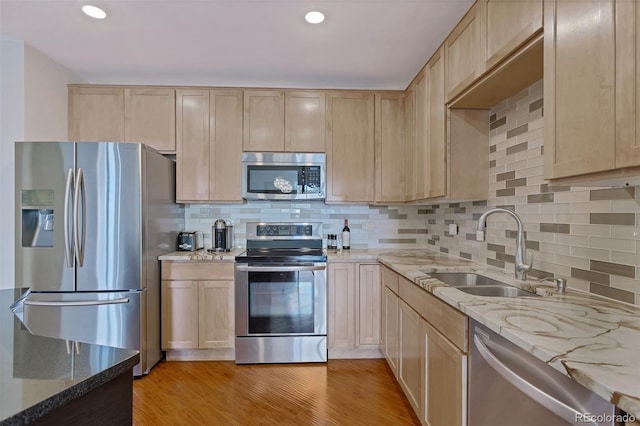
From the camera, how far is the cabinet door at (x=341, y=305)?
2801mm

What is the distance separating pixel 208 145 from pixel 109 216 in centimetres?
106

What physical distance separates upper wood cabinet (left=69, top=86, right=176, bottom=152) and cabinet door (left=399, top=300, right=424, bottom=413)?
2589mm

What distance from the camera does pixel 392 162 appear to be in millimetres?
3152

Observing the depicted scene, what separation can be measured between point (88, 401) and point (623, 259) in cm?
185

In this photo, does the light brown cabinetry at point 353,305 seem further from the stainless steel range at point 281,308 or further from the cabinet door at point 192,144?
the cabinet door at point 192,144

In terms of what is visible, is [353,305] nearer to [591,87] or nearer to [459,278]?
[459,278]

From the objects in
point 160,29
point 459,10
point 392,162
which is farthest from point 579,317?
point 160,29

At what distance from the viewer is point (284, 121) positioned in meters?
3.08

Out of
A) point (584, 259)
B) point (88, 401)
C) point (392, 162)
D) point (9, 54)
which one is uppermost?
point (9, 54)

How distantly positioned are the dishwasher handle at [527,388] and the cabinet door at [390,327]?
1.09m

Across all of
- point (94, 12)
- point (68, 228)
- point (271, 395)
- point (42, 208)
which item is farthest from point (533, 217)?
point (42, 208)

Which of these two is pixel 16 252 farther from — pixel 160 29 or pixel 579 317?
pixel 579 317

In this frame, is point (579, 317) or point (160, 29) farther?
point (160, 29)

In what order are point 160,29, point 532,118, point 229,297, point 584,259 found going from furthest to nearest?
point 229,297
point 160,29
point 532,118
point 584,259
